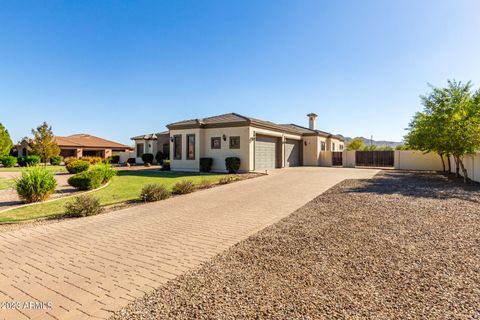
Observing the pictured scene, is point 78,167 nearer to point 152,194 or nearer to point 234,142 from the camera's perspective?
point 234,142

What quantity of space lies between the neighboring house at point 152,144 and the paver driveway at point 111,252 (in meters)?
22.5

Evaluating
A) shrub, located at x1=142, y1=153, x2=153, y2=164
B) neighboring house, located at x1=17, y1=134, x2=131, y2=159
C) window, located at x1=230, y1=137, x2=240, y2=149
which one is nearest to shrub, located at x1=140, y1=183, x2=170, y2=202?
window, located at x1=230, y1=137, x2=240, y2=149

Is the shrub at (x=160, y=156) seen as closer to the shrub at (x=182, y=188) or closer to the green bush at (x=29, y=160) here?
the green bush at (x=29, y=160)

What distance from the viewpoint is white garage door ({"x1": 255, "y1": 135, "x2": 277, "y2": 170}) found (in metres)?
19.8

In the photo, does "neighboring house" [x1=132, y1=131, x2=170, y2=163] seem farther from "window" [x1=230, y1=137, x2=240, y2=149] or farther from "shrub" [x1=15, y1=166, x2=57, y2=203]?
"shrub" [x1=15, y1=166, x2=57, y2=203]

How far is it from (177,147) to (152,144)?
11.9 metres

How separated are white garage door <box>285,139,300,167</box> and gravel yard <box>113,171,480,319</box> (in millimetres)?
18099

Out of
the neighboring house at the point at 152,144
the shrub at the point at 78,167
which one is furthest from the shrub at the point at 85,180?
the neighboring house at the point at 152,144

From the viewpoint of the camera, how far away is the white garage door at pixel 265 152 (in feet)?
64.8

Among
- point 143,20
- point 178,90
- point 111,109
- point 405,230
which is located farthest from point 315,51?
point 111,109

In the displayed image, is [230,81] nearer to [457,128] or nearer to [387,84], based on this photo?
[387,84]

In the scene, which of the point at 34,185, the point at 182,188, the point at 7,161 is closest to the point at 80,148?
the point at 7,161

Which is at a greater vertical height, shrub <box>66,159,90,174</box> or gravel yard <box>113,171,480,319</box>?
shrub <box>66,159,90,174</box>

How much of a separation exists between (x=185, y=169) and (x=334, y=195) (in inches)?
552
